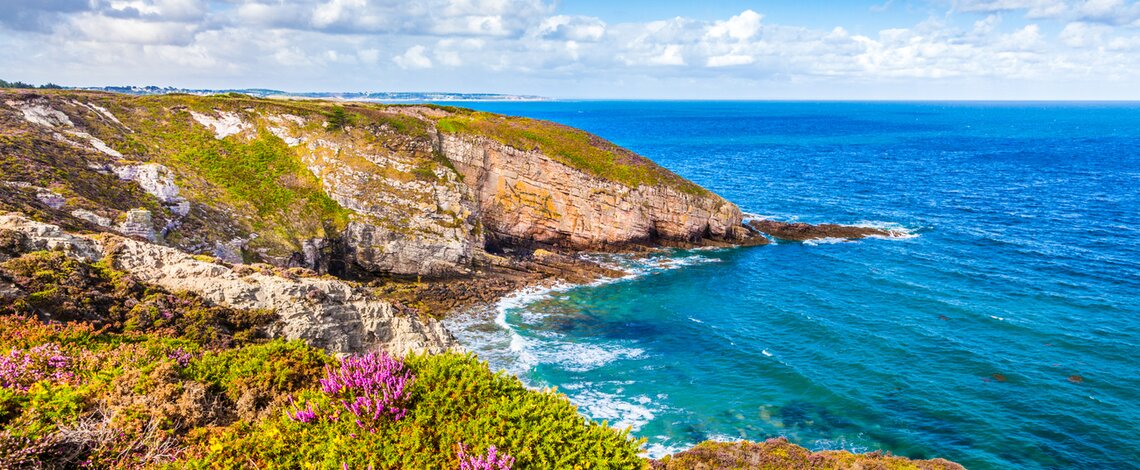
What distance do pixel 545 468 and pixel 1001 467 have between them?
95.5ft

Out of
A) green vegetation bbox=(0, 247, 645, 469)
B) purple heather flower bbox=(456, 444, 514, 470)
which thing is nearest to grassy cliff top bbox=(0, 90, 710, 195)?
green vegetation bbox=(0, 247, 645, 469)

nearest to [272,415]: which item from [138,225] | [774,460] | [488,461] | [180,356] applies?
[180,356]

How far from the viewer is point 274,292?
22828 mm

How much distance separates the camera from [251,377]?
13664 millimetres

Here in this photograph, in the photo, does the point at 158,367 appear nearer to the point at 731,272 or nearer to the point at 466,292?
the point at 466,292

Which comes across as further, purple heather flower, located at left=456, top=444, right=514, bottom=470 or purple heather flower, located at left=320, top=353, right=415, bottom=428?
purple heather flower, located at left=320, top=353, right=415, bottom=428

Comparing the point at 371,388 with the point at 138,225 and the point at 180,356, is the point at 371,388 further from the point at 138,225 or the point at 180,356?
the point at 138,225

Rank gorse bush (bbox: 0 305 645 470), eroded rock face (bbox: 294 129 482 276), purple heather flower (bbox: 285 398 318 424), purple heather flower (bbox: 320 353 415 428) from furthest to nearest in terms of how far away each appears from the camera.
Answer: eroded rock face (bbox: 294 129 482 276) < purple heather flower (bbox: 320 353 415 428) < purple heather flower (bbox: 285 398 318 424) < gorse bush (bbox: 0 305 645 470)

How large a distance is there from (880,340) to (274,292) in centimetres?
3992

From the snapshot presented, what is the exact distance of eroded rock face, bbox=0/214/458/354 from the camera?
21812 millimetres

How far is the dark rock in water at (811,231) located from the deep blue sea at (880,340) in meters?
2.90

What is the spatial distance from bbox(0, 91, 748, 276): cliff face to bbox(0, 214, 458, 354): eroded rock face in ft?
44.3

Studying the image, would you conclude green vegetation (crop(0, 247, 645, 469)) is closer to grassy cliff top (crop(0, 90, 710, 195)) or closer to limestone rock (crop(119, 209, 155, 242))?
limestone rock (crop(119, 209, 155, 242))

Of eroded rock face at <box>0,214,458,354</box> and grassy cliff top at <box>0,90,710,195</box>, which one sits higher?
grassy cliff top at <box>0,90,710,195</box>
